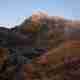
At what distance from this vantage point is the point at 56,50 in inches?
15.5

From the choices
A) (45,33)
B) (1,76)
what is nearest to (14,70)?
(1,76)

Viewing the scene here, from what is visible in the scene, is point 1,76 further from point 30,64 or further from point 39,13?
point 39,13

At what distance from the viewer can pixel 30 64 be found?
15.6 inches

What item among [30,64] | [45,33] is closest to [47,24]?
[45,33]

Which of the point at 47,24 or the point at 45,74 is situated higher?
the point at 47,24

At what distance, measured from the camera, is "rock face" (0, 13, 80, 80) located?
15.4 inches

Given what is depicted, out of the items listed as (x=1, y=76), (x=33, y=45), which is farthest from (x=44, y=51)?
(x=1, y=76)

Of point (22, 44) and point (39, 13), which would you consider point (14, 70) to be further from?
point (39, 13)

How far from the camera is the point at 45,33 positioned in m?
0.40

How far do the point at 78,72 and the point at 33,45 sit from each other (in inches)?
6.4

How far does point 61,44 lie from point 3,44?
0.18m

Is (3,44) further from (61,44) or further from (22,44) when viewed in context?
(61,44)

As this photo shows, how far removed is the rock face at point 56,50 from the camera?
39 cm

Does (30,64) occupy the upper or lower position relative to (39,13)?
lower
